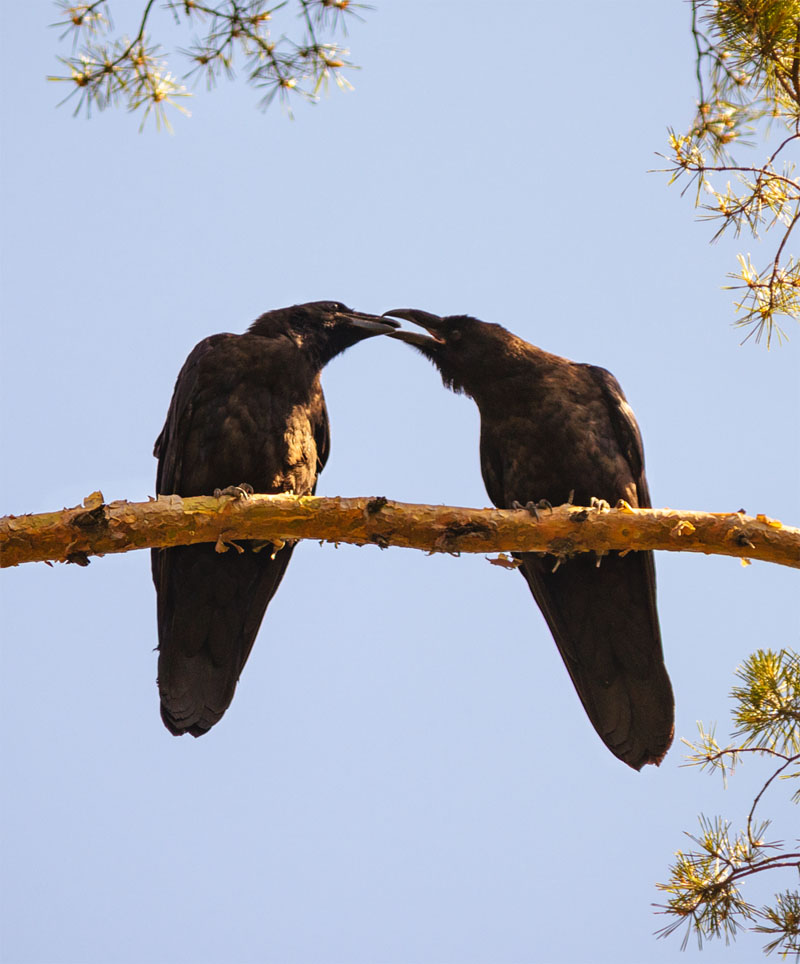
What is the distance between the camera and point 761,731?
177 inches

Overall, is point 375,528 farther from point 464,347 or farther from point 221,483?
point 464,347

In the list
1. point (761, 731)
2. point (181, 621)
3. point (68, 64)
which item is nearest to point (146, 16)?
point (68, 64)

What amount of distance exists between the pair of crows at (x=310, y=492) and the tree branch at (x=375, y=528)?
880mm

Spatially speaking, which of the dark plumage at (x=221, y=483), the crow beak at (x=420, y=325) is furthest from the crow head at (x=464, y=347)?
the dark plumage at (x=221, y=483)

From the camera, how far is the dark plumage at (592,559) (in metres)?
5.90

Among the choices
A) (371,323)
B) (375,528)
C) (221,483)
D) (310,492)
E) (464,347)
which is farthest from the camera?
(371,323)

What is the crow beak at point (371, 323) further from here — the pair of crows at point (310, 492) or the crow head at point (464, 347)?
the pair of crows at point (310, 492)

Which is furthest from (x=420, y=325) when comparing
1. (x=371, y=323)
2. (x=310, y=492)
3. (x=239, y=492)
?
(x=239, y=492)

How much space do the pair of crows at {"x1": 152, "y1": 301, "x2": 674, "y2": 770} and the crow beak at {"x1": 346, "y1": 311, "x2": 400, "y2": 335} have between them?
70 cm

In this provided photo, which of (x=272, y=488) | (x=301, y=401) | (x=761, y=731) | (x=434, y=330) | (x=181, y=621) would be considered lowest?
(x=761, y=731)

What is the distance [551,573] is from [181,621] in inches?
82.4

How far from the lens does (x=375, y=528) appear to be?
4781 millimetres

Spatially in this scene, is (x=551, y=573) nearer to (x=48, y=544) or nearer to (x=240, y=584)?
(x=240, y=584)

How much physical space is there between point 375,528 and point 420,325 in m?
2.56
